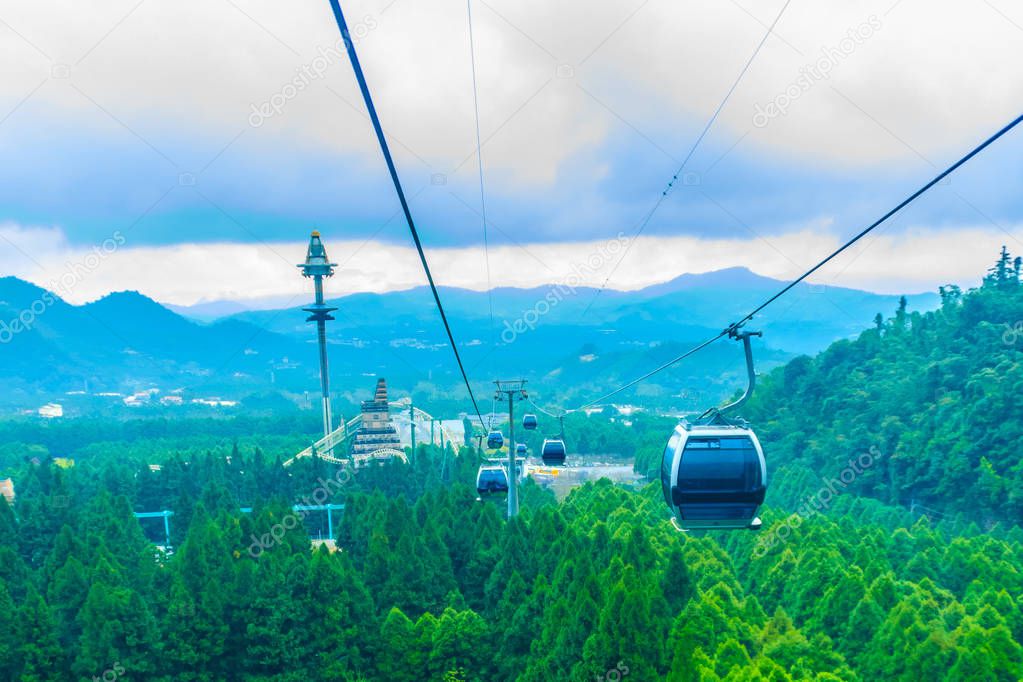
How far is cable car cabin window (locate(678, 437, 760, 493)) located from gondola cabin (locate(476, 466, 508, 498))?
17934mm

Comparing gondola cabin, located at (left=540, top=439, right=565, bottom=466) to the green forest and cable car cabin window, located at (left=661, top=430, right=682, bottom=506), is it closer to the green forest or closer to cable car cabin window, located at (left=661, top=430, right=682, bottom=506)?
the green forest

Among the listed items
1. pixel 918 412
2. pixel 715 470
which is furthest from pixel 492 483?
pixel 918 412

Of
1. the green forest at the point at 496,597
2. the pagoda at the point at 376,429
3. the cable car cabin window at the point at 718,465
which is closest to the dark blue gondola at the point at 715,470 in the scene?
the cable car cabin window at the point at 718,465

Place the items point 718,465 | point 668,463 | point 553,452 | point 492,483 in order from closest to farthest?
point 718,465 → point 668,463 → point 492,483 → point 553,452

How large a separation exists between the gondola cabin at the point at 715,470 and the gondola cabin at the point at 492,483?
57.8 ft

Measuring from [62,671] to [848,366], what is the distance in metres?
76.5

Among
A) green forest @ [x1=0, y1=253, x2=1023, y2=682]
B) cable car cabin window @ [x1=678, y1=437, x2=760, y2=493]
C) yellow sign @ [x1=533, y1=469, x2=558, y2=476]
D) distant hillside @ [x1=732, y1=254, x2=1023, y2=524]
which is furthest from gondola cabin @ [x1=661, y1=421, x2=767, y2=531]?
yellow sign @ [x1=533, y1=469, x2=558, y2=476]

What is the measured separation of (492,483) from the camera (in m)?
32.2

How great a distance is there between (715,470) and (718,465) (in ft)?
0.29

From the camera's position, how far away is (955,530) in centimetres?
4812

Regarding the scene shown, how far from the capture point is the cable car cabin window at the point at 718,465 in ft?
48.1

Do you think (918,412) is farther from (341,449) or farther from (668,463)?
(668,463)

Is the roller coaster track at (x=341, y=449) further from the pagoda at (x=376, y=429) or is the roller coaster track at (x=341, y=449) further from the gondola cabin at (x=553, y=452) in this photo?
the gondola cabin at (x=553, y=452)

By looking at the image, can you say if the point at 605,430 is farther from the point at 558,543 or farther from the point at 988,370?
the point at 558,543
